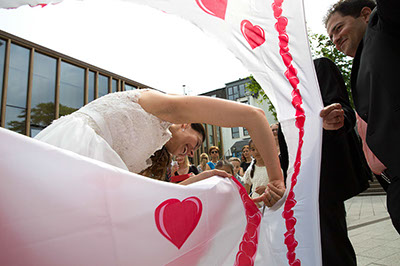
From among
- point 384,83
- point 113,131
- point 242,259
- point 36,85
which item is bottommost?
point 242,259

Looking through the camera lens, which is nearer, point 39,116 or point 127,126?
point 127,126

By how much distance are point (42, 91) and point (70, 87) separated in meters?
1.68

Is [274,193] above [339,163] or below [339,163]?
below

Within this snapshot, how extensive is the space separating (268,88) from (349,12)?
0.86 meters

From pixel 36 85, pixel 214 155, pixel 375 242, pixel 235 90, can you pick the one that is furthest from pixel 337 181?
pixel 235 90

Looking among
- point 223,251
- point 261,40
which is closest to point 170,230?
point 223,251

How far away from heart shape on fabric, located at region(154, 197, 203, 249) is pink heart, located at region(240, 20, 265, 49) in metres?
0.86

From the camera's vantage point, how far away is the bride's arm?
3.84ft

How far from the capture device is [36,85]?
11953mm

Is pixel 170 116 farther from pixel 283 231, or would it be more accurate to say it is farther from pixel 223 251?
pixel 283 231

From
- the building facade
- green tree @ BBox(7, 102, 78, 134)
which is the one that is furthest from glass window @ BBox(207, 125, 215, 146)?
green tree @ BBox(7, 102, 78, 134)

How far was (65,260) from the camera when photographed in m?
0.67

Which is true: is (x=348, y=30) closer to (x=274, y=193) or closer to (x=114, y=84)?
(x=274, y=193)

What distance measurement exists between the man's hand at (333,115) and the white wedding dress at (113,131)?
0.77 meters
